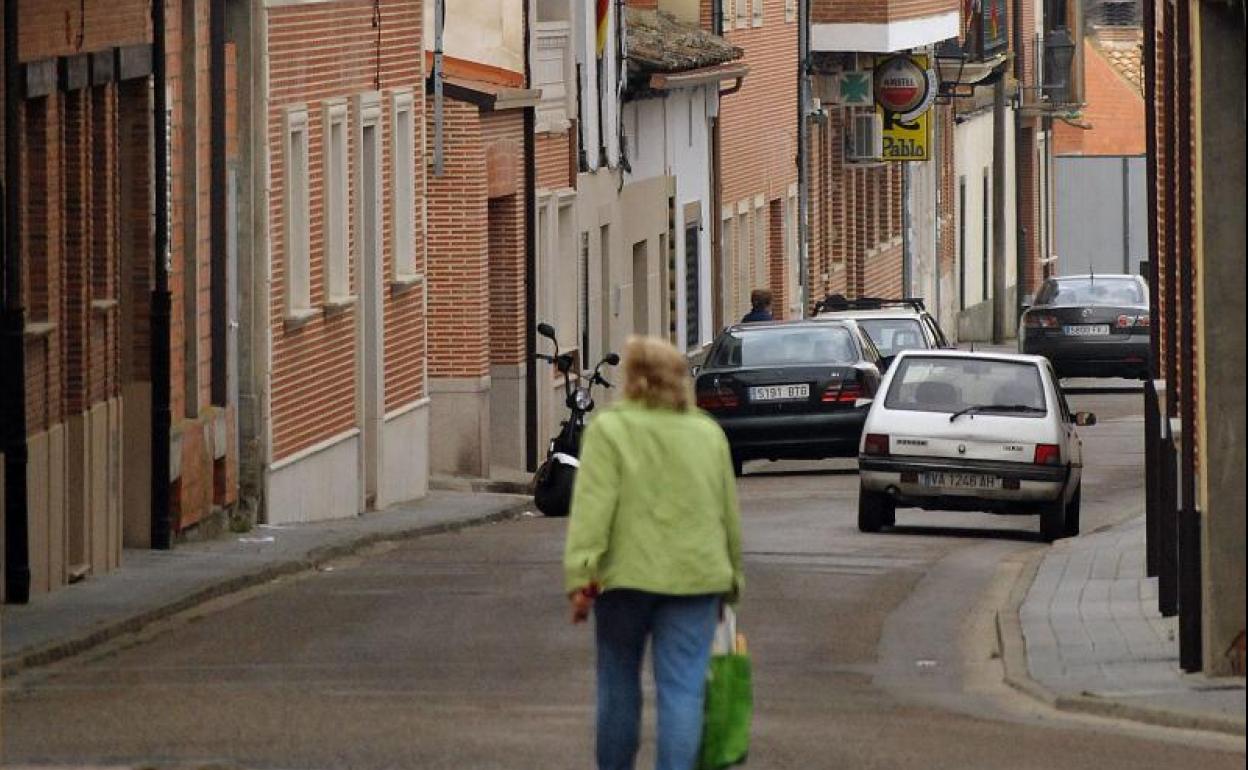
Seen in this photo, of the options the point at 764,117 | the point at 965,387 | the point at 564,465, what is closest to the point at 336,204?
the point at 564,465

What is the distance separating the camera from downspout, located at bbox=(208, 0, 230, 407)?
23.7 metres

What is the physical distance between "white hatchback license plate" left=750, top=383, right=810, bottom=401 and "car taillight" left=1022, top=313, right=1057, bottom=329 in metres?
15.8

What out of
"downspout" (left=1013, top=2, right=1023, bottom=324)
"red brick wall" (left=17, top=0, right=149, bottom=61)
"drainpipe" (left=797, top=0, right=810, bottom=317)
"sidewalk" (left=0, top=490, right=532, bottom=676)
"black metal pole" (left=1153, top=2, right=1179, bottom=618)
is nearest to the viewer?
"sidewalk" (left=0, top=490, right=532, bottom=676)

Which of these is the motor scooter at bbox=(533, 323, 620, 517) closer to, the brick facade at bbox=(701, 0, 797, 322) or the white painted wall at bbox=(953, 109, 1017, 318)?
the brick facade at bbox=(701, 0, 797, 322)

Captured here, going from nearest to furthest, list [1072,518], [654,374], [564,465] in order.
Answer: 1. [654,374]
2. [1072,518]
3. [564,465]

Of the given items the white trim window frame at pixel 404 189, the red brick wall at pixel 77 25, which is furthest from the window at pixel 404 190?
the red brick wall at pixel 77 25

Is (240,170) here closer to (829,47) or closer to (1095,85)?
(829,47)

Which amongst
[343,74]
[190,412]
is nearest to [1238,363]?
[190,412]

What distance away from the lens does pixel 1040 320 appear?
4788 cm

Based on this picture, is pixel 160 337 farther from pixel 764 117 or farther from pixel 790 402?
pixel 764 117

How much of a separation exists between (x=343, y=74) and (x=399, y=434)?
366cm

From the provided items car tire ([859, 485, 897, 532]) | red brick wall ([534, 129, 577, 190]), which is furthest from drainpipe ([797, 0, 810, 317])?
car tire ([859, 485, 897, 532])

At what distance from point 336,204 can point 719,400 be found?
5.59m

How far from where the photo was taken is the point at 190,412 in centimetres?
2330
